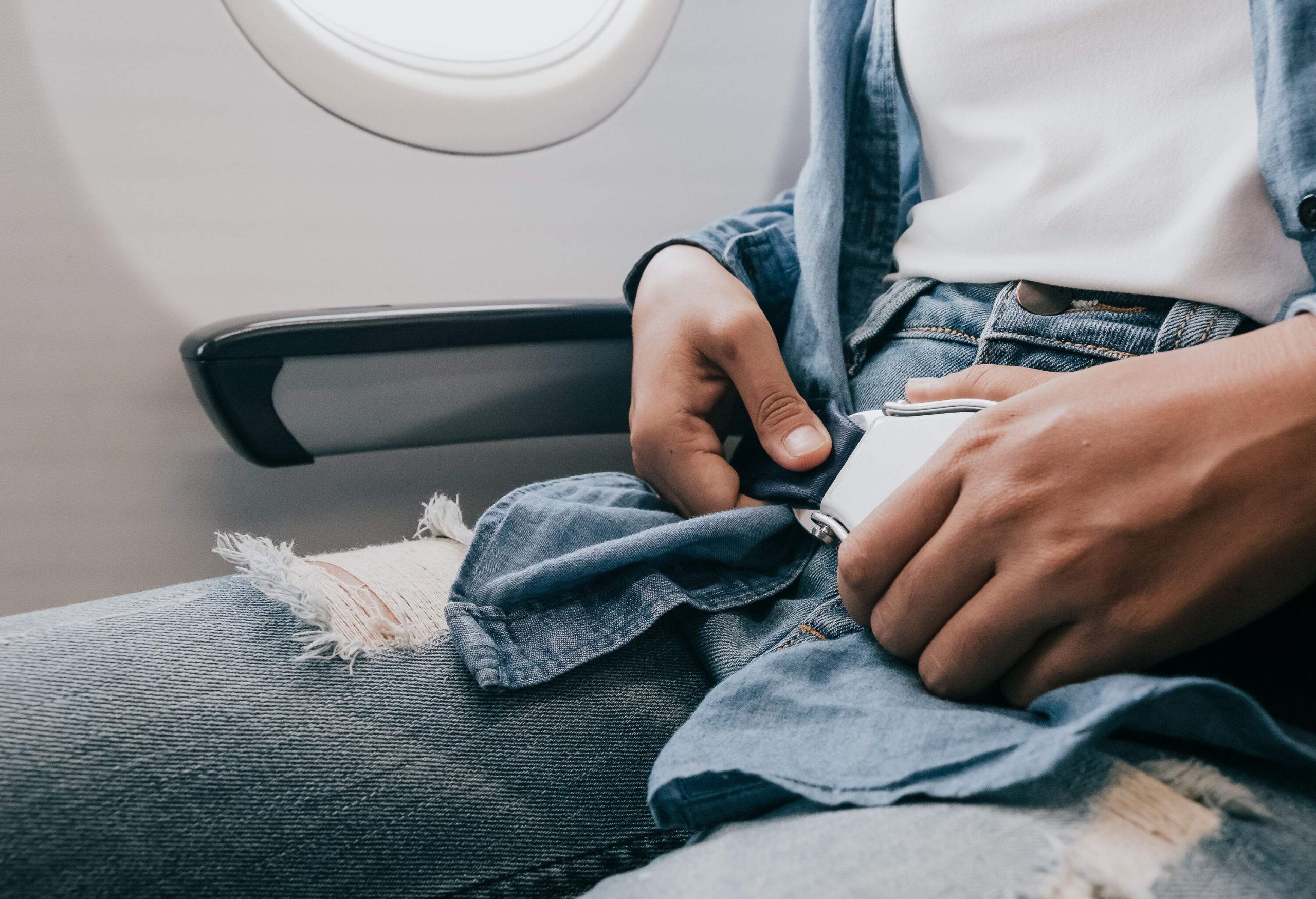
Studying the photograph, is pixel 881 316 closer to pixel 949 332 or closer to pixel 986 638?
pixel 949 332

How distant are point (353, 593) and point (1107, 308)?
1.53 ft

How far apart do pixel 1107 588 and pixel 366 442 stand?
2.09ft

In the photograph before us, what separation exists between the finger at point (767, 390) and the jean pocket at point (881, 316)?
9cm

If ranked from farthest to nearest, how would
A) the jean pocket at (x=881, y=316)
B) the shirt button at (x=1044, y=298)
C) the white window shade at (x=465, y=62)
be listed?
the white window shade at (x=465, y=62), the jean pocket at (x=881, y=316), the shirt button at (x=1044, y=298)

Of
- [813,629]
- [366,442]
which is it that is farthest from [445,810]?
[366,442]

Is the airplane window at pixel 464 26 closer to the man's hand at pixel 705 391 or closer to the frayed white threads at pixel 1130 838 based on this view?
the man's hand at pixel 705 391

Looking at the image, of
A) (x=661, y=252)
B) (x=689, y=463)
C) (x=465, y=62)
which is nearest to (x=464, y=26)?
(x=465, y=62)

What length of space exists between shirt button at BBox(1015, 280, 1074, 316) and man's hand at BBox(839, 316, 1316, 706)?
0.11 m

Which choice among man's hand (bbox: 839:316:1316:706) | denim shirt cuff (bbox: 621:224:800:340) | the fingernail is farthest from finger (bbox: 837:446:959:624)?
denim shirt cuff (bbox: 621:224:800:340)

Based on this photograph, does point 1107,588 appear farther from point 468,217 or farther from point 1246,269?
point 468,217

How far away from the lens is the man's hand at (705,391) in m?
0.51

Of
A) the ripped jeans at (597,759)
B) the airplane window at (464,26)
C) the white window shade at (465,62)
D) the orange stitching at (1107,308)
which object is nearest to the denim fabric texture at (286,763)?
the ripped jeans at (597,759)

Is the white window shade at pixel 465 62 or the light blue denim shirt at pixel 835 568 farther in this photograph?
the white window shade at pixel 465 62

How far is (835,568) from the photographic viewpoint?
0.47 m
